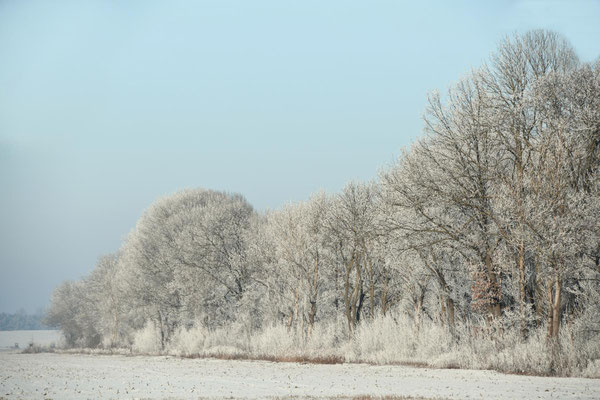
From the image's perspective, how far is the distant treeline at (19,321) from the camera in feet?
578

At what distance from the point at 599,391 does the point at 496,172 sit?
11.2 metres

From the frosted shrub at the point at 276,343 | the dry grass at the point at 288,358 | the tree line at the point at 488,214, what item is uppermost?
the tree line at the point at 488,214

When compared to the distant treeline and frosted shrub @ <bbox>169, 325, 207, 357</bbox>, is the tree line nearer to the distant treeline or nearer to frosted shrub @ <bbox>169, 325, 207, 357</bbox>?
frosted shrub @ <bbox>169, 325, 207, 357</bbox>

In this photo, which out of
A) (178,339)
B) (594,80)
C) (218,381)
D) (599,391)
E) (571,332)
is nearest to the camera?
(599,391)

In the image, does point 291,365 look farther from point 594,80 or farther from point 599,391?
point 594,80

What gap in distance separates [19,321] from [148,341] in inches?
6082

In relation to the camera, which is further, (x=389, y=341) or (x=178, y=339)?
(x=178, y=339)

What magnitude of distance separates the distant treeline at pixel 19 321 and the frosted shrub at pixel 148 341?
13879 centimetres

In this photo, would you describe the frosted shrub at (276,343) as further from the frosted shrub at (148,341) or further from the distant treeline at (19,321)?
the distant treeline at (19,321)

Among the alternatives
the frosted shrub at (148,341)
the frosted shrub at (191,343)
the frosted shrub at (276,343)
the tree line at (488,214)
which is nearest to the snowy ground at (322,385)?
the tree line at (488,214)

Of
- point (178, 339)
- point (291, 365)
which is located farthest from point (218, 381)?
point (178, 339)

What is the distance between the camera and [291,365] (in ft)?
88.0

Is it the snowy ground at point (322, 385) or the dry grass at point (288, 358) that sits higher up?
the snowy ground at point (322, 385)

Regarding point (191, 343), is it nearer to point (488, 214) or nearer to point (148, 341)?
point (148, 341)
